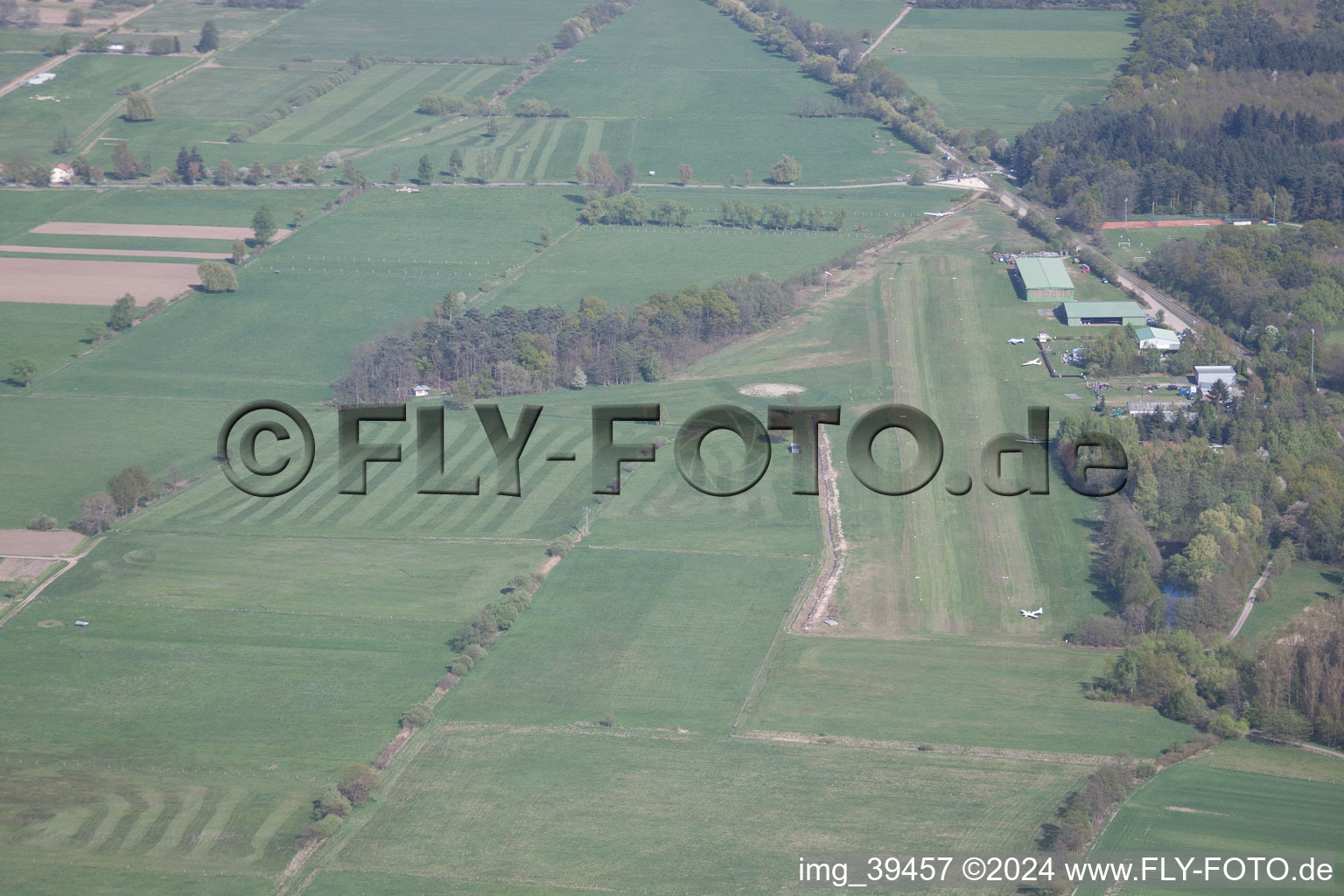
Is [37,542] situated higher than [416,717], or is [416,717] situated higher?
[37,542]

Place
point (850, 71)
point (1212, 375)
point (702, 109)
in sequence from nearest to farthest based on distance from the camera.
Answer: point (1212, 375) < point (702, 109) < point (850, 71)

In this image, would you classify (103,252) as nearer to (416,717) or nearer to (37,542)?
(37,542)

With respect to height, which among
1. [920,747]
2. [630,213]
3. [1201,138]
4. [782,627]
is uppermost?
[1201,138]

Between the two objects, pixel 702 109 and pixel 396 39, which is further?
pixel 396 39

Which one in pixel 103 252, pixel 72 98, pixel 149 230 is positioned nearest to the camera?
pixel 103 252

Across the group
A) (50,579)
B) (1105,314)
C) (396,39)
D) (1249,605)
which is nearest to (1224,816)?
(1249,605)

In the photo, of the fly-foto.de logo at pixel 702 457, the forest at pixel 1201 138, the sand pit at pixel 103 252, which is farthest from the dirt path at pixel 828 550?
the sand pit at pixel 103 252

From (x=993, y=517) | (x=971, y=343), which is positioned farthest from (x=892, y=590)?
(x=971, y=343)
